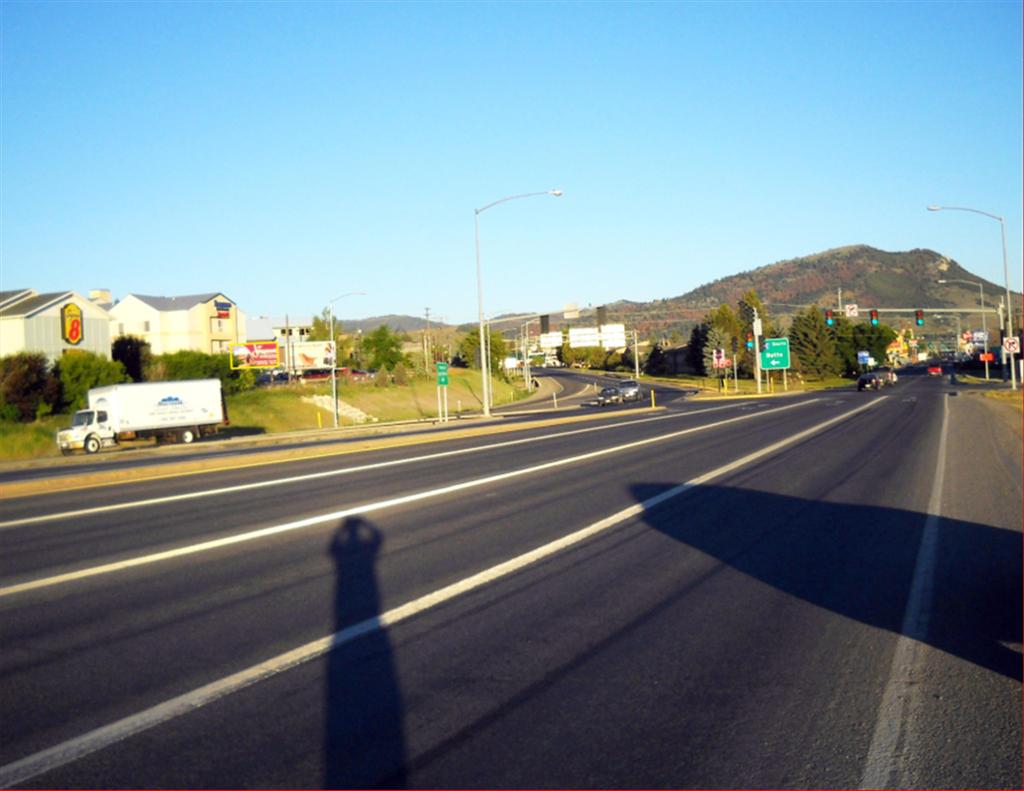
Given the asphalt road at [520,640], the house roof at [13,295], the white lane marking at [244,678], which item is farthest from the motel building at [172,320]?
the white lane marking at [244,678]

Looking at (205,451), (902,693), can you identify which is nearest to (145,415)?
(205,451)

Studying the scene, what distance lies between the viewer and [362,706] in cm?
657

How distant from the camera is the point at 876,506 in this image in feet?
52.5

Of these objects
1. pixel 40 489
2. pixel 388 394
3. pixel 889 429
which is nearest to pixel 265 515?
pixel 40 489

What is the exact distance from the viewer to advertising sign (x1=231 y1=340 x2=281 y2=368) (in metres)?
82.4

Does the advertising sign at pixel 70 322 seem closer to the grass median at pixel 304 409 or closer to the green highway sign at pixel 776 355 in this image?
the grass median at pixel 304 409

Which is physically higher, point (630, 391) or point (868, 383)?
point (630, 391)

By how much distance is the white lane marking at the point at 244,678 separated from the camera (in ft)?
19.0

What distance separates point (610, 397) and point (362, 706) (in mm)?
67634

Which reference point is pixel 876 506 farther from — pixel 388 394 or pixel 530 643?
pixel 388 394

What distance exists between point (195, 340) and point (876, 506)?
93893 millimetres

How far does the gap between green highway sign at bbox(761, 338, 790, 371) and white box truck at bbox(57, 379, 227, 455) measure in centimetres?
5782

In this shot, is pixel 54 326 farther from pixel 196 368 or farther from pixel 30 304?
pixel 196 368

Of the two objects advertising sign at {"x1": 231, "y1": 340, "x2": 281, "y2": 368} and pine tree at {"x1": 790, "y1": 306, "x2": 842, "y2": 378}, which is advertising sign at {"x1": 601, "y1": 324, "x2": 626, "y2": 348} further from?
advertising sign at {"x1": 231, "y1": 340, "x2": 281, "y2": 368}
